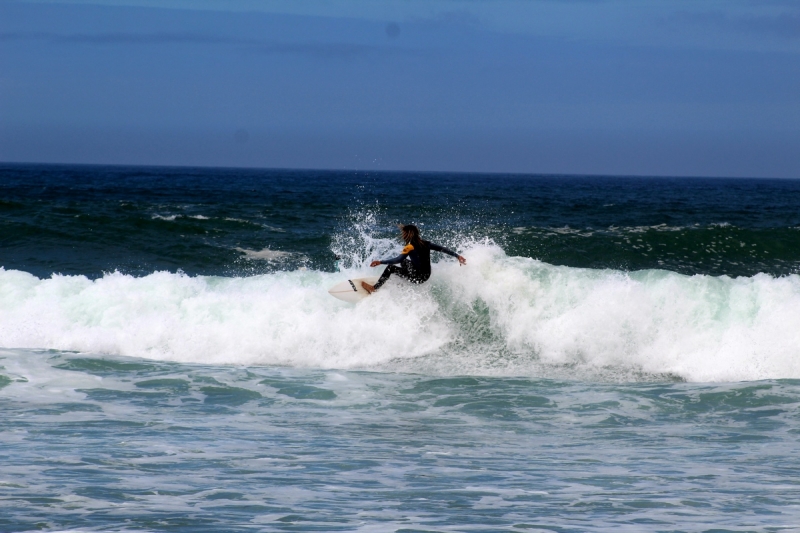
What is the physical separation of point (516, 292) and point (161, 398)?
659 centimetres

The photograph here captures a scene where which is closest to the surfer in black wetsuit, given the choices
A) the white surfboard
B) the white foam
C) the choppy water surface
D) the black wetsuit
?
the black wetsuit

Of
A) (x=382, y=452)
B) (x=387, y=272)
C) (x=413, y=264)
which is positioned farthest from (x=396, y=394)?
(x=387, y=272)

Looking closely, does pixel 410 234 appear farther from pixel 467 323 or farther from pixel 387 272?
pixel 467 323

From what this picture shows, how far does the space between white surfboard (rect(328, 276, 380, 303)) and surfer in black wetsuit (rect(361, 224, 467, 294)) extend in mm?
117

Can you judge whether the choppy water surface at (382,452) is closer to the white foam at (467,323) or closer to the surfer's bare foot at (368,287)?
the white foam at (467,323)

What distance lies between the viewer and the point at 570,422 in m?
9.16

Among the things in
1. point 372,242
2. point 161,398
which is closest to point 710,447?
point 161,398

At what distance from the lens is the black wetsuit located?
43.3 feet

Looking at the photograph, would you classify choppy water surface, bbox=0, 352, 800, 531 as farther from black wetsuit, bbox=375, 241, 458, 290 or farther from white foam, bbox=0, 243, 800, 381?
black wetsuit, bbox=375, 241, 458, 290

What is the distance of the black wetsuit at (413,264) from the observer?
13211 mm

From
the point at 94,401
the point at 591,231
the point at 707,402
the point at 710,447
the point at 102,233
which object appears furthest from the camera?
the point at 591,231

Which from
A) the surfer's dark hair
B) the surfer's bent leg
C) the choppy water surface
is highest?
the surfer's dark hair

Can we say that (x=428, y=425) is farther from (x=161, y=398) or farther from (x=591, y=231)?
(x=591, y=231)

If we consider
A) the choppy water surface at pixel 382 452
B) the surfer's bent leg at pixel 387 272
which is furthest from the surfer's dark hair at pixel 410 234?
the choppy water surface at pixel 382 452
